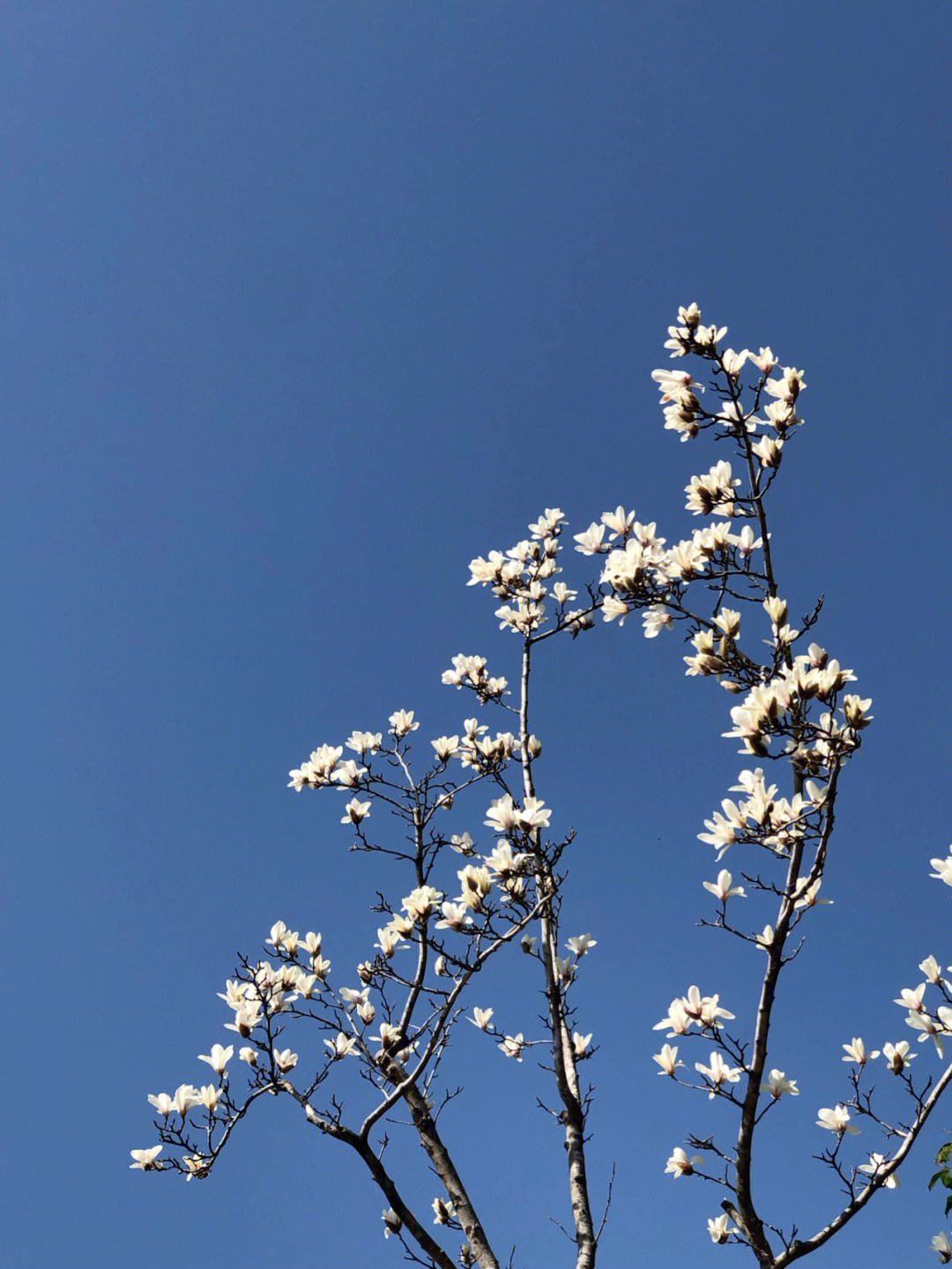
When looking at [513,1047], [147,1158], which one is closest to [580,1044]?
[513,1047]

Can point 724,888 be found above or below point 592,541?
below

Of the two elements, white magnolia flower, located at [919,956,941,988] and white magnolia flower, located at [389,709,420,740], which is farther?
white magnolia flower, located at [389,709,420,740]

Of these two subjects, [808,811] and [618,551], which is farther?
[618,551]

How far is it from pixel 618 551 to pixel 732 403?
0.78 metres

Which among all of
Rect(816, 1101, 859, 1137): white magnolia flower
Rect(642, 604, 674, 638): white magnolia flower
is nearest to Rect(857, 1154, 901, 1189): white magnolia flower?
Rect(816, 1101, 859, 1137): white magnolia flower

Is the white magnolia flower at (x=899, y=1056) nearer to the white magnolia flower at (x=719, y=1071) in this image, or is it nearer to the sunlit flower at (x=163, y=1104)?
the white magnolia flower at (x=719, y=1071)

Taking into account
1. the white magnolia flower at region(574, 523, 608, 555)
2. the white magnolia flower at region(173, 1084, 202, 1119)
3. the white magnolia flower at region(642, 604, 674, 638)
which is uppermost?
the white magnolia flower at region(574, 523, 608, 555)

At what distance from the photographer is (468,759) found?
539 cm

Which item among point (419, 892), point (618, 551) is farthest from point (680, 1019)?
point (618, 551)

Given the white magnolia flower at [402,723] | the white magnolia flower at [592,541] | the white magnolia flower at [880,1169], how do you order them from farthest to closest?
the white magnolia flower at [402,723] → the white magnolia flower at [592,541] → the white magnolia flower at [880,1169]

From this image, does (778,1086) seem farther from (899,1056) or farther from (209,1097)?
(209,1097)

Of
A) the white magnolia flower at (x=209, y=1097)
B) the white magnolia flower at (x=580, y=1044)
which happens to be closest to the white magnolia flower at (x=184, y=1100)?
the white magnolia flower at (x=209, y=1097)

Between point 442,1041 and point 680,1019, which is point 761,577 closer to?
point 680,1019

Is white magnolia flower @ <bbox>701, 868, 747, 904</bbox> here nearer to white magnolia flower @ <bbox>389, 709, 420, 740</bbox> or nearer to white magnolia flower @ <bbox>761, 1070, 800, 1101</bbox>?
white magnolia flower @ <bbox>761, 1070, 800, 1101</bbox>
